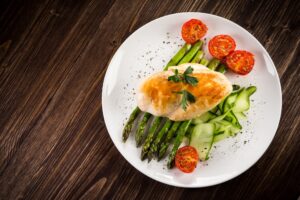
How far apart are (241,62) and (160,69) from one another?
31.1 inches

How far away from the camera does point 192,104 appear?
12.0 ft

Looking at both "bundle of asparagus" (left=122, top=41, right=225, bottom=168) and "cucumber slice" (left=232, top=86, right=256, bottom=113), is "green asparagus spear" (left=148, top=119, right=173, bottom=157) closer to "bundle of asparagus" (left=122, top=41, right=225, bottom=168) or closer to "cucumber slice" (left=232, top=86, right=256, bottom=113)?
"bundle of asparagus" (left=122, top=41, right=225, bottom=168)

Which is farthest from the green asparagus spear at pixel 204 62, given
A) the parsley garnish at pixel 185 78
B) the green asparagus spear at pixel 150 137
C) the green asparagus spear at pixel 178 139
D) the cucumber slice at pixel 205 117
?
the green asparagus spear at pixel 150 137

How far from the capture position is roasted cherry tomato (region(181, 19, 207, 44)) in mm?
3811

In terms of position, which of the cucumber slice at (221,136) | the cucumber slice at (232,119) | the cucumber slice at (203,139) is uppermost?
the cucumber slice at (232,119)

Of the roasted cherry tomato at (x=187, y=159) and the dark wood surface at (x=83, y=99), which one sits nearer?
the roasted cherry tomato at (x=187, y=159)

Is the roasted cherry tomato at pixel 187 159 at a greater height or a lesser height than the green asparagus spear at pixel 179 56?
lesser

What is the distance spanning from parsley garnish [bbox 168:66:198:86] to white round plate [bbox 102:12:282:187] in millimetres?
414

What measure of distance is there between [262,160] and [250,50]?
113cm

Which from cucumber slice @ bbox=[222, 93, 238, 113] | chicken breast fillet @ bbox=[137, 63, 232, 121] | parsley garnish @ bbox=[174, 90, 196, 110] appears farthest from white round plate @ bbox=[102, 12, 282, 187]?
parsley garnish @ bbox=[174, 90, 196, 110]

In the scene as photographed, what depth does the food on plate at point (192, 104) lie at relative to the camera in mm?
3643

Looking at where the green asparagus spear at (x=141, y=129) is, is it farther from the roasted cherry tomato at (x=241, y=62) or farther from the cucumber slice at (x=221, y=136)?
the roasted cherry tomato at (x=241, y=62)

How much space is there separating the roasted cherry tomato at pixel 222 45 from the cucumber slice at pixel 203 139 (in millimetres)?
699

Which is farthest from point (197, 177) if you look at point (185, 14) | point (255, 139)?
point (185, 14)
